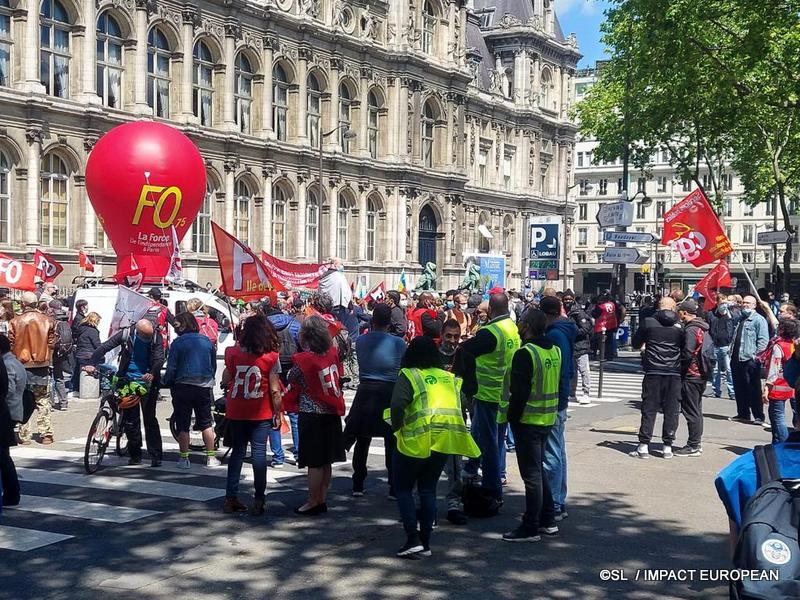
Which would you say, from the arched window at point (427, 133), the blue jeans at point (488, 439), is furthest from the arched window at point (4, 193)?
the blue jeans at point (488, 439)

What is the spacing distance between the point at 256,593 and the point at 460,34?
51641 millimetres

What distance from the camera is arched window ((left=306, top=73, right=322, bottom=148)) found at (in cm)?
4619

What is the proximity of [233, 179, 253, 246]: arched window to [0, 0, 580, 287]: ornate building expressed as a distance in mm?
96

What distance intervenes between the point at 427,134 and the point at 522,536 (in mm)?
47066

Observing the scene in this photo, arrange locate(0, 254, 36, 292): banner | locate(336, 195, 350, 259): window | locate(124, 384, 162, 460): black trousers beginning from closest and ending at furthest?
1. locate(124, 384, 162, 460): black trousers
2. locate(0, 254, 36, 292): banner
3. locate(336, 195, 350, 259): window

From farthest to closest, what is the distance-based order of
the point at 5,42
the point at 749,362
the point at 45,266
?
the point at 5,42 < the point at 45,266 < the point at 749,362

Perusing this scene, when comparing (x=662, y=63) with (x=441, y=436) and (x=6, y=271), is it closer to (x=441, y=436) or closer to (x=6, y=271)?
(x=6, y=271)

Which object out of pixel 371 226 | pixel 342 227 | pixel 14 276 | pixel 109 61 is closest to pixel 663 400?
pixel 14 276

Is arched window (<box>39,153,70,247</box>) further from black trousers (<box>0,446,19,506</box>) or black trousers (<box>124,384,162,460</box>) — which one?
black trousers (<box>0,446,19,506</box>)

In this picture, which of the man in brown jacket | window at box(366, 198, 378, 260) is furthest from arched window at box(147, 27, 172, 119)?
the man in brown jacket

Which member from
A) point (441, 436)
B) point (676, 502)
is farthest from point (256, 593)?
point (676, 502)

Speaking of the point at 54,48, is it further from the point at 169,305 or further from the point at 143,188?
the point at 169,305

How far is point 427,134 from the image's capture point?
178 feet

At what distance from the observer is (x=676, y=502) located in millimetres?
10148
